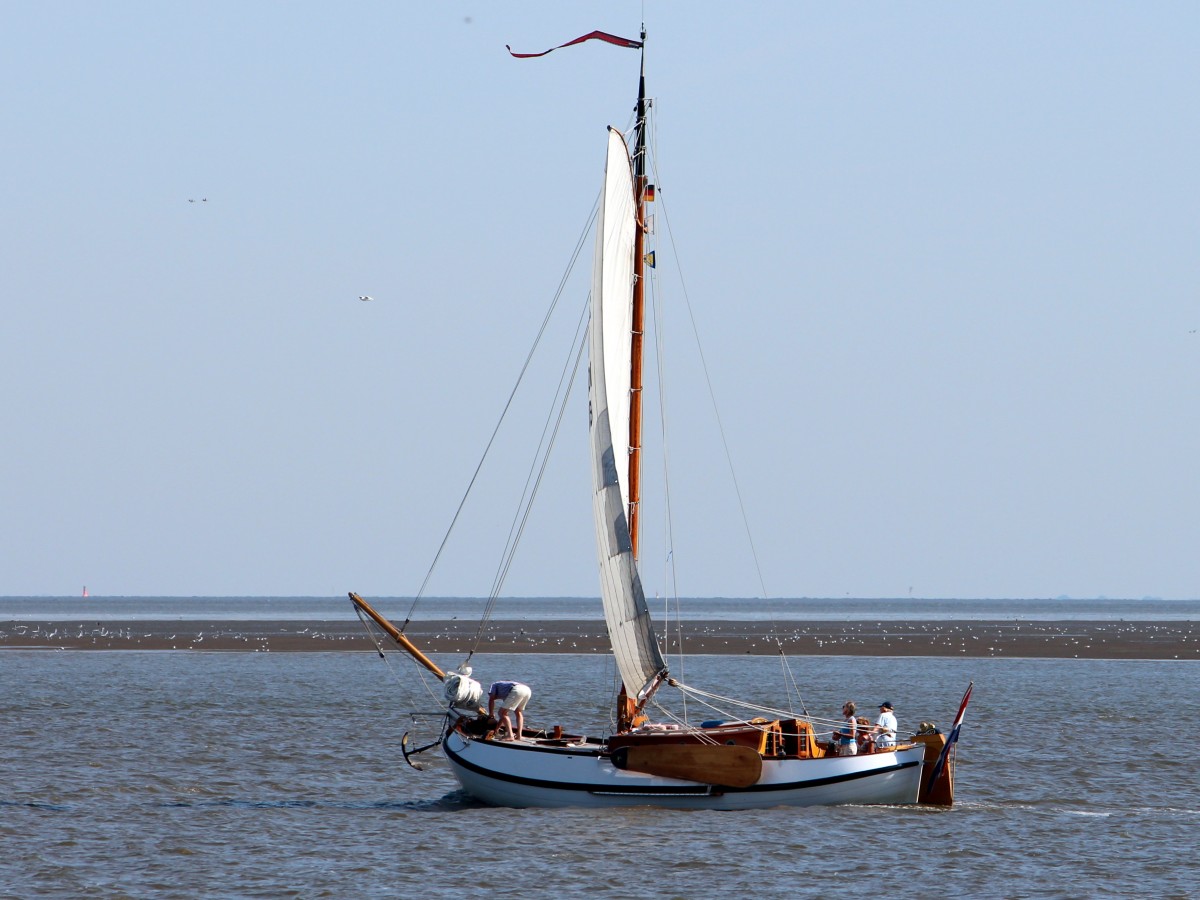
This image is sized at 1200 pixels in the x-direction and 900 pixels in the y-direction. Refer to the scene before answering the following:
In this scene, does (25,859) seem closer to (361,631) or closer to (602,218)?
(602,218)

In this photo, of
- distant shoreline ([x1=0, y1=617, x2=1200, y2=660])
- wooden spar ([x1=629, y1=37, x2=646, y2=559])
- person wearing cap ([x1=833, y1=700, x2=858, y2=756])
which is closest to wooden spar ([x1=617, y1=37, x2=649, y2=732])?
wooden spar ([x1=629, y1=37, x2=646, y2=559])

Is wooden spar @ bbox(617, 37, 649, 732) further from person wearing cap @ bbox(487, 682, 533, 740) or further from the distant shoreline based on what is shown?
the distant shoreline

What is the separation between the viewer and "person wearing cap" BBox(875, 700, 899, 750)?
34250 mm

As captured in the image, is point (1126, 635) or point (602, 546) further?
point (1126, 635)

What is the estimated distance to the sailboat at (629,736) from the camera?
33.0 metres

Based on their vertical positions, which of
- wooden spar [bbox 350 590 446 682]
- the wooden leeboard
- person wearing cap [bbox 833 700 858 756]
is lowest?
the wooden leeboard

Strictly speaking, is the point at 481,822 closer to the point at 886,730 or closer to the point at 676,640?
the point at 886,730

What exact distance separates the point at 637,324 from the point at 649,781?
9603 millimetres

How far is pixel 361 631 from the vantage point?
134m

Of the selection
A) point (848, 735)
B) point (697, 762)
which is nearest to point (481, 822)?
point (697, 762)

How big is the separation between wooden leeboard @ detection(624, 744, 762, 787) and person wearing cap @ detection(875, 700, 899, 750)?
3014 millimetres

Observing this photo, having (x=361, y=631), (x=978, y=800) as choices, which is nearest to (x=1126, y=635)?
(x=361, y=631)

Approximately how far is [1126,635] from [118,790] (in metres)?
114

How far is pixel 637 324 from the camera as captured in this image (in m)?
34.7
